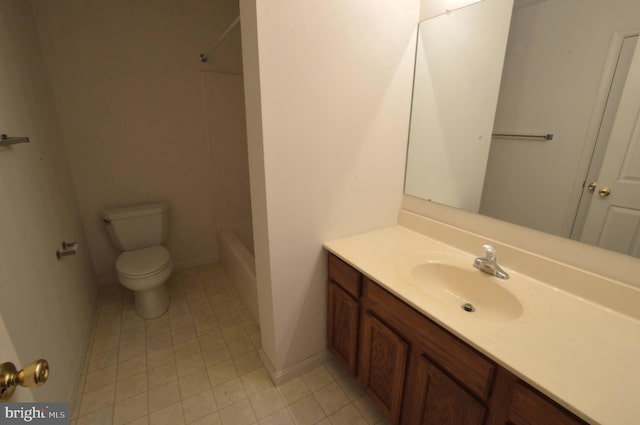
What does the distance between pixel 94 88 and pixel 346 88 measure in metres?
1.98

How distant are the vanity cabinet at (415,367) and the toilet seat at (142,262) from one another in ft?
4.22

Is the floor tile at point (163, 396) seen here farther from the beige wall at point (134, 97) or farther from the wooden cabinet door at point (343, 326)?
the beige wall at point (134, 97)

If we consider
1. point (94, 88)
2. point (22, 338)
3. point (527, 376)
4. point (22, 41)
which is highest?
point (22, 41)

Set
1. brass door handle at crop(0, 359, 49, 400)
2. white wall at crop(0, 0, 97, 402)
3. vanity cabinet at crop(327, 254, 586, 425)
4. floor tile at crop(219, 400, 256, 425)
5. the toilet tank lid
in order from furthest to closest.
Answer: the toilet tank lid
floor tile at crop(219, 400, 256, 425)
white wall at crop(0, 0, 97, 402)
vanity cabinet at crop(327, 254, 586, 425)
brass door handle at crop(0, 359, 49, 400)

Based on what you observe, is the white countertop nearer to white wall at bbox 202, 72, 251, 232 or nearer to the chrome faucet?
the chrome faucet

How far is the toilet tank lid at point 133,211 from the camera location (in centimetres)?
219

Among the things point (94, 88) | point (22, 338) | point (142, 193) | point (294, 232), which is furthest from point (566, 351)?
point (94, 88)

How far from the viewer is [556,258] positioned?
1.11 m

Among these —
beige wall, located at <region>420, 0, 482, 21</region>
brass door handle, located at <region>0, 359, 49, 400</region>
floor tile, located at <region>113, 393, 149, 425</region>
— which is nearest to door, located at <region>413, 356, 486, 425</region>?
brass door handle, located at <region>0, 359, 49, 400</region>

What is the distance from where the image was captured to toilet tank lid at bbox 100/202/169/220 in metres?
2.19

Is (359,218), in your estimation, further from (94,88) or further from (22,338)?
(94,88)

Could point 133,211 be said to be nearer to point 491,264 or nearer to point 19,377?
point 19,377

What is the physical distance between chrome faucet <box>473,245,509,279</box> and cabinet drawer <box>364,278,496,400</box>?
0.40 meters

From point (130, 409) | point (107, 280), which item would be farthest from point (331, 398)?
point (107, 280)
